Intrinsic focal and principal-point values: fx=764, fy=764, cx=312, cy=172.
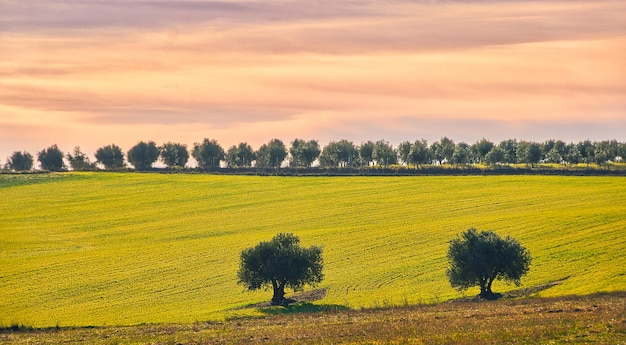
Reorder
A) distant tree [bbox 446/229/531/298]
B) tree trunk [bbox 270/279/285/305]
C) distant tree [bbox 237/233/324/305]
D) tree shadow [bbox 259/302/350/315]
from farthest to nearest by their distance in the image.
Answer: distant tree [bbox 237/233/324/305], tree trunk [bbox 270/279/285/305], distant tree [bbox 446/229/531/298], tree shadow [bbox 259/302/350/315]

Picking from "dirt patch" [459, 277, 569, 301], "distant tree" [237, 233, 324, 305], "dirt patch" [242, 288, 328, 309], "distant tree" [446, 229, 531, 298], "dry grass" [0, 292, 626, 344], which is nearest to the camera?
"dry grass" [0, 292, 626, 344]

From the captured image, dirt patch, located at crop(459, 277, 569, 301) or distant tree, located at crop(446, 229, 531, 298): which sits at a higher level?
distant tree, located at crop(446, 229, 531, 298)

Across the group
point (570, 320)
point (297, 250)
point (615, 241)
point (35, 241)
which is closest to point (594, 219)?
point (615, 241)

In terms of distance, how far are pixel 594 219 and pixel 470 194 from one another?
125 ft

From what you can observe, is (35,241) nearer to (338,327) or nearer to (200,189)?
(200,189)

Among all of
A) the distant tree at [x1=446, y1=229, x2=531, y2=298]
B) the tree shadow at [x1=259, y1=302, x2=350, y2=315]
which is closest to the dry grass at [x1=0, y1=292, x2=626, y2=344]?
the tree shadow at [x1=259, y1=302, x2=350, y2=315]

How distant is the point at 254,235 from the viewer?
11362 centimetres

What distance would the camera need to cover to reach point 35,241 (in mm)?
116188

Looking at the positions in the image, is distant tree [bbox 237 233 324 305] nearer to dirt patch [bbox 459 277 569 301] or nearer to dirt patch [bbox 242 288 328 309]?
dirt patch [bbox 242 288 328 309]

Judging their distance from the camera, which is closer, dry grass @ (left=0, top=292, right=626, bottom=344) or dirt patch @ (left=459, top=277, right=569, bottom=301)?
dry grass @ (left=0, top=292, right=626, bottom=344)

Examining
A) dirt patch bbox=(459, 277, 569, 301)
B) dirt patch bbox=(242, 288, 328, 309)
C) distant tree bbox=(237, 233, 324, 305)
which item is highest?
distant tree bbox=(237, 233, 324, 305)

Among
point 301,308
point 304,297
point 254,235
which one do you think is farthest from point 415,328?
point 254,235

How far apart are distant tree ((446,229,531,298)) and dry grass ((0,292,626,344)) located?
19.3 ft

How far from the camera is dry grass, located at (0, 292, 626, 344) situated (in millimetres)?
47750
